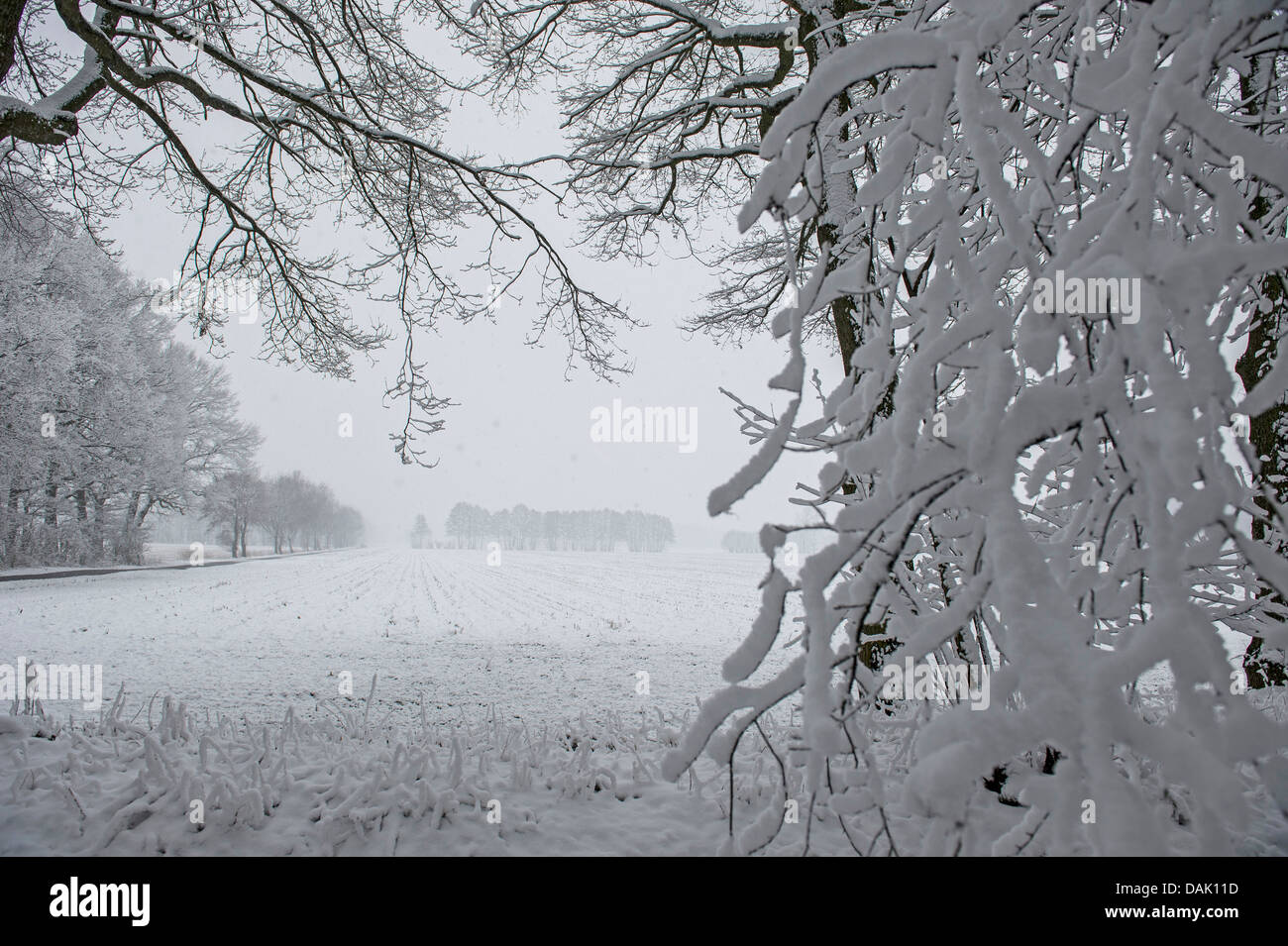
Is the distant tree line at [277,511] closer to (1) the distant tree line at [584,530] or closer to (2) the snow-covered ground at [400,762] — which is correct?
(2) the snow-covered ground at [400,762]

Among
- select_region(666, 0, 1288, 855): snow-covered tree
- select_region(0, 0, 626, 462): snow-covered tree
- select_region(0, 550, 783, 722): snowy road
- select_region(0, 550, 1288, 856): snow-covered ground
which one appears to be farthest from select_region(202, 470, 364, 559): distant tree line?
select_region(666, 0, 1288, 855): snow-covered tree

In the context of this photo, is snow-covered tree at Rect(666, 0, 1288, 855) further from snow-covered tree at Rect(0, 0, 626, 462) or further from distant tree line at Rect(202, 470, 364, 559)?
distant tree line at Rect(202, 470, 364, 559)

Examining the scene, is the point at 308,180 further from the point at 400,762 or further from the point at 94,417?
the point at 94,417

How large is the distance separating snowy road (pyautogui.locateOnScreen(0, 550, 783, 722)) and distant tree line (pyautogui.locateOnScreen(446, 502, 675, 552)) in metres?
63.7

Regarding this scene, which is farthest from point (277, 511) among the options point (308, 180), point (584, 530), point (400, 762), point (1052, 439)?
point (1052, 439)

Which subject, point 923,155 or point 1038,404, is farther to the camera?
point 923,155

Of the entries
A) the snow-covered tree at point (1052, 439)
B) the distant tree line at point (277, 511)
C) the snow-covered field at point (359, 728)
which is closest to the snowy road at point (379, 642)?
the snow-covered field at point (359, 728)

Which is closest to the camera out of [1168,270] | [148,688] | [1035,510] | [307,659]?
[1168,270]

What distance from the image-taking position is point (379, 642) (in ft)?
38.5

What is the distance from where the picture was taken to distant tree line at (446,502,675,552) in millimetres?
87000

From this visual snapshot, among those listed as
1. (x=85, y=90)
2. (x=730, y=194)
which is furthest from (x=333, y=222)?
(x=730, y=194)

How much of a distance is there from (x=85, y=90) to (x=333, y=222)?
7.37 ft
